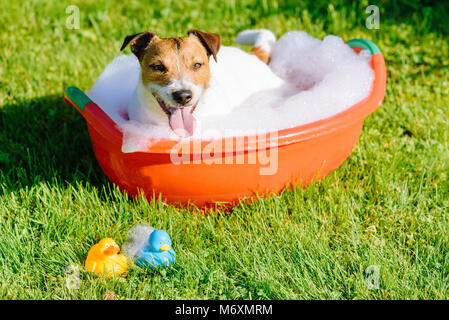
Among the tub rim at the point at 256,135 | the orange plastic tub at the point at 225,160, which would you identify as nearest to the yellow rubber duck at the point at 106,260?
the orange plastic tub at the point at 225,160

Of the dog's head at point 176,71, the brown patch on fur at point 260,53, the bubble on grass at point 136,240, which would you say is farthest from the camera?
the brown patch on fur at point 260,53

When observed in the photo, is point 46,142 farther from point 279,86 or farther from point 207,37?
point 279,86

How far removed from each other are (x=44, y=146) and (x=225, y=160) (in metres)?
1.62

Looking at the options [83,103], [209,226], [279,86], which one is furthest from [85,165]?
[279,86]

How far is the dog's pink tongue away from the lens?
2695mm

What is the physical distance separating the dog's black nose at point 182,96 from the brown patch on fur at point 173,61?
0.41ft

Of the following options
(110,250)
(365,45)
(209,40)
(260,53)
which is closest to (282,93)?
(260,53)

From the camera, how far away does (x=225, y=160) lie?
2572 millimetres

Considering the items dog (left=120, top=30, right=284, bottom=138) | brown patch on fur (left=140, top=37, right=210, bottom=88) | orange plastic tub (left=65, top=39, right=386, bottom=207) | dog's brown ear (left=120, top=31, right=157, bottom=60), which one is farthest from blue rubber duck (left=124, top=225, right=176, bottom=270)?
dog's brown ear (left=120, top=31, right=157, bottom=60)

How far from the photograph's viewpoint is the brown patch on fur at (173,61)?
272cm

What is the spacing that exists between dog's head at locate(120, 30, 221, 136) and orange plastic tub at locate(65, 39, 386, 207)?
0.23 m

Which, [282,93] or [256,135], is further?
[282,93]

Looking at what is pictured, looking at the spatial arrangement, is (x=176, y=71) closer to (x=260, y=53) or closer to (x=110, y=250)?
(x=110, y=250)

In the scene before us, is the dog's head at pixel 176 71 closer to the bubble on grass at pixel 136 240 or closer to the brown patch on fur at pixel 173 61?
the brown patch on fur at pixel 173 61
